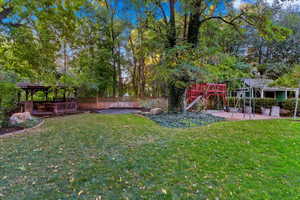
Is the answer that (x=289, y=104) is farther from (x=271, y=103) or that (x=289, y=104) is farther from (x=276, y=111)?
(x=276, y=111)

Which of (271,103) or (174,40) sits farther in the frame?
(271,103)

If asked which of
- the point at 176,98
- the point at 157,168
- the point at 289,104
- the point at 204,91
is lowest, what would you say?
the point at 157,168

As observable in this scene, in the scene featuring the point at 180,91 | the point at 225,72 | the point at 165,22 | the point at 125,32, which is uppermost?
the point at 125,32

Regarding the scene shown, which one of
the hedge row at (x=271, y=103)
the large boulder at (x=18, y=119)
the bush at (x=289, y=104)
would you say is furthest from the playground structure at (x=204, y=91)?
the large boulder at (x=18, y=119)

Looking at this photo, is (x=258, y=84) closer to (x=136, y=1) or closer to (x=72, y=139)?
(x=136, y=1)

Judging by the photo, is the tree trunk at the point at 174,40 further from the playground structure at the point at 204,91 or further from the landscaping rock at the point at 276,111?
the landscaping rock at the point at 276,111

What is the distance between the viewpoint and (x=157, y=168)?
2.85 metres

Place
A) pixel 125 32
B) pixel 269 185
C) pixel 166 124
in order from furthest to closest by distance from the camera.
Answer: pixel 125 32
pixel 166 124
pixel 269 185

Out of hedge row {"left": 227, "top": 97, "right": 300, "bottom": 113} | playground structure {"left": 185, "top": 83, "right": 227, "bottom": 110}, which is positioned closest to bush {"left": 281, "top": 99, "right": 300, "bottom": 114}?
hedge row {"left": 227, "top": 97, "right": 300, "bottom": 113}

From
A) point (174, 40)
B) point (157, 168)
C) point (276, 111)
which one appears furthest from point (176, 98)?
point (157, 168)

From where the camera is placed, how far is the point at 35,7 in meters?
2.80

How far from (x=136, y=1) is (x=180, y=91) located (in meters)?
5.75

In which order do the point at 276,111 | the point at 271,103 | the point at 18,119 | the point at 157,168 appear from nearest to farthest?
the point at 157,168
the point at 18,119
the point at 276,111
the point at 271,103

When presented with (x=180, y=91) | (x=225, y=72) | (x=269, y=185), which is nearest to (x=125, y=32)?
(x=180, y=91)
